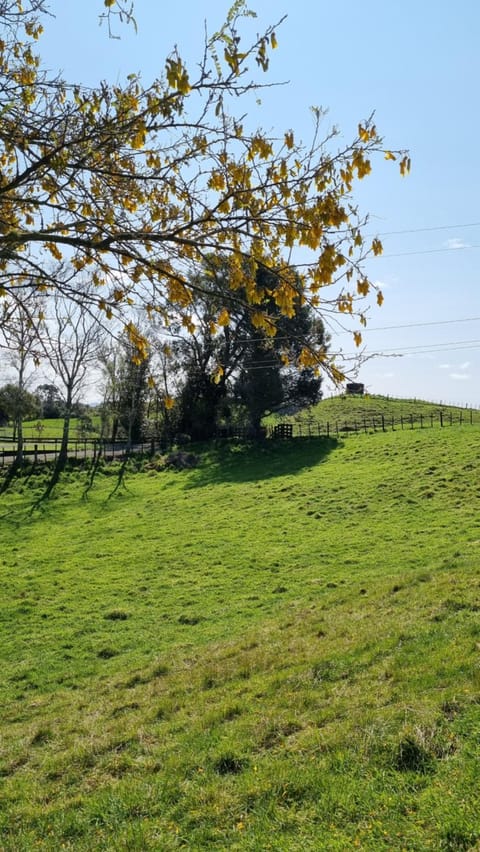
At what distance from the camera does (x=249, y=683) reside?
8.01m

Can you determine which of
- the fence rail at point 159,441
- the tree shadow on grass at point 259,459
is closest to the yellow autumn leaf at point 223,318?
the tree shadow on grass at point 259,459

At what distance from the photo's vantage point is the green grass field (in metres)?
4.52

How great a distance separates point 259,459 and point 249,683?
104ft

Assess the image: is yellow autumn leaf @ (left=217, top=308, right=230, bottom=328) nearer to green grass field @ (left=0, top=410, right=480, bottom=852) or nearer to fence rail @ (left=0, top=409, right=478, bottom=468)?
green grass field @ (left=0, top=410, right=480, bottom=852)

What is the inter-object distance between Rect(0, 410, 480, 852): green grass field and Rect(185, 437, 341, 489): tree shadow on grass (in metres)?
10.5

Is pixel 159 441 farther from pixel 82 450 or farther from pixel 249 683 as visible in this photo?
pixel 249 683

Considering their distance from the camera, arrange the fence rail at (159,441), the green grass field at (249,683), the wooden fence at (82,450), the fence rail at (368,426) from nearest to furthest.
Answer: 1. the green grass field at (249,683)
2. the wooden fence at (82,450)
3. the fence rail at (159,441)
4. the fence rail at (368,426)

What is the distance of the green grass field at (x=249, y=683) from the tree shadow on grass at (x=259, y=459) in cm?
1047

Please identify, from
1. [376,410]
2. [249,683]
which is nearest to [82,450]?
[376,410]

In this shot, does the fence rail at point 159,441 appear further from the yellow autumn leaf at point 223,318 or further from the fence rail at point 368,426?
the yellow autumn leaf at point 223,318

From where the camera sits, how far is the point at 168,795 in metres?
5.16

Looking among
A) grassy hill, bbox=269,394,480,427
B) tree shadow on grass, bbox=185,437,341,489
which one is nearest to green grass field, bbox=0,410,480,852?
tree shadow on grass, bbox=185,437,341,489

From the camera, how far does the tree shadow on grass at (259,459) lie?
34469 mm

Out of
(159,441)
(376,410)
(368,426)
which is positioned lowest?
Result: (159,441)
